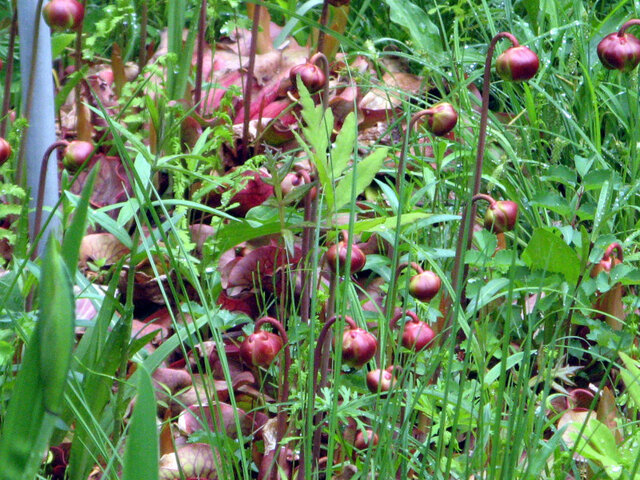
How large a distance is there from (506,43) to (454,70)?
0.57 meters

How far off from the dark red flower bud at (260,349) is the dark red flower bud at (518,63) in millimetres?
587

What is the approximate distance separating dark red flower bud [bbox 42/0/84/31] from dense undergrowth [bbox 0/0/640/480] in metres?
0.02

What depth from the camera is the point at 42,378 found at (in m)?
0.46

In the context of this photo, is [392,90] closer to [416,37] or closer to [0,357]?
[416,37]

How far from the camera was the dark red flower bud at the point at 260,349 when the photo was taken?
116 cm

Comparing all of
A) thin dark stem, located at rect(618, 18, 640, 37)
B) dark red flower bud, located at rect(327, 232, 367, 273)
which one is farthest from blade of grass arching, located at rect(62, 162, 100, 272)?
thin dark stem, located at rect(618, 18, 640, 37)

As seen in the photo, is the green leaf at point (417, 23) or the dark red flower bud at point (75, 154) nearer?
the dark red flower bud at point (75, 154)

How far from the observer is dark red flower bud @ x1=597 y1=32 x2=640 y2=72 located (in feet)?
4.91

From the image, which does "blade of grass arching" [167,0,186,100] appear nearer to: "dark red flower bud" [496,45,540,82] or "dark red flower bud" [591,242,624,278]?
"dark red flower bud" [496,45,540,82]

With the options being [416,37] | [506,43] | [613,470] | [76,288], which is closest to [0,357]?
[76,288]

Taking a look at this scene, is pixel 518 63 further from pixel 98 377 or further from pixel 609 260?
pixel 98 377

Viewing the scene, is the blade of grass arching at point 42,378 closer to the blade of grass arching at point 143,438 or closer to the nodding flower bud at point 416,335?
the blade of grass arching at point 143,438

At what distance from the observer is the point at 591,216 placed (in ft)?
5.16

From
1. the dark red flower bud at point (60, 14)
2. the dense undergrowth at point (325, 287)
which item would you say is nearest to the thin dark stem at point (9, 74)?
the dense undergrowth at point (325, 287)
